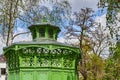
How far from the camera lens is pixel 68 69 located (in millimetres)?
5949

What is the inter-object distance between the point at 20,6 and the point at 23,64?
11971mm

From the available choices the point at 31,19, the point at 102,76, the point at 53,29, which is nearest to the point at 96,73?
the point at 102,76

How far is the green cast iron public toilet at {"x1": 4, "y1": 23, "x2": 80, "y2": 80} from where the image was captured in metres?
5.71

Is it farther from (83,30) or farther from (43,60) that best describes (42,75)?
(83,30)

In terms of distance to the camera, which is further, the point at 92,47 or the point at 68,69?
the point at 92,47

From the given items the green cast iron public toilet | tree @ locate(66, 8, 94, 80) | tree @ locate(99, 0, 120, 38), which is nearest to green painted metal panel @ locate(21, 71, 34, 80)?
the green cast iron public toilet

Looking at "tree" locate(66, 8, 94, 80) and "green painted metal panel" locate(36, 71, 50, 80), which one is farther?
"tree" locate(66, 8, 94, 80)

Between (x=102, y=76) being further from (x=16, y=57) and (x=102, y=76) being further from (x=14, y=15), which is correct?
(x=16, y=57)

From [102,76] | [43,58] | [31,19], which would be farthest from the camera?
[102,76]

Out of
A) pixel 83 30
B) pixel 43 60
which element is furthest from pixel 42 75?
pixel 83 30

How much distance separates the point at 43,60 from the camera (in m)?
5.76

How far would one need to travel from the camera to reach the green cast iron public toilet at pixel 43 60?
5.71 metres

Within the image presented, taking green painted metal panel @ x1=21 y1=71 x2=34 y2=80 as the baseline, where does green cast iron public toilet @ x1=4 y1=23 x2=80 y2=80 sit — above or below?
above

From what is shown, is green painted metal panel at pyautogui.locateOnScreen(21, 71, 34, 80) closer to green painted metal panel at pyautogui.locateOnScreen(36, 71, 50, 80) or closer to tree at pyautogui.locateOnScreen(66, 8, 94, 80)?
green painted metal panel at pyautogui.locateOnScreen(36, 71, 50, 80)
